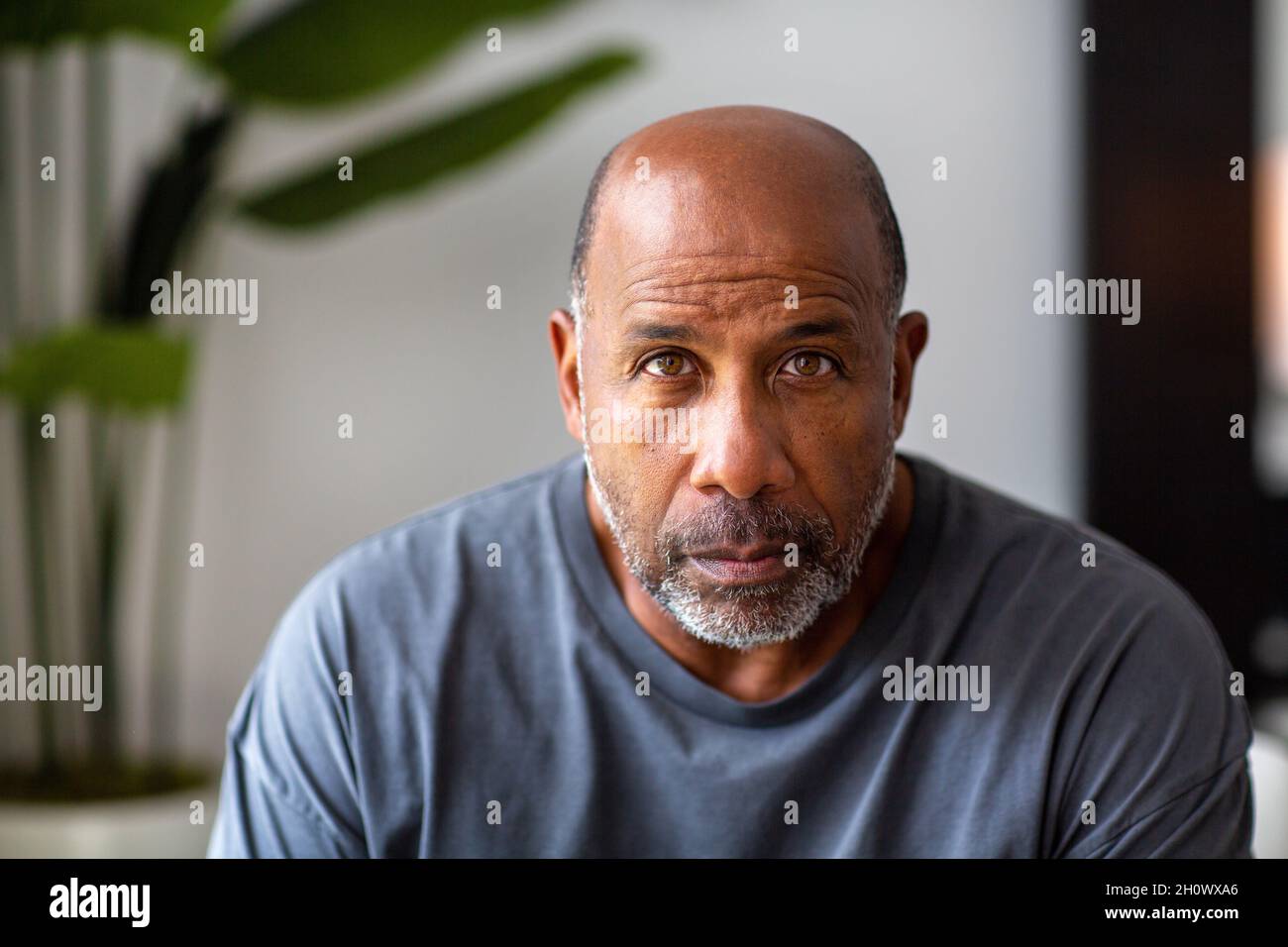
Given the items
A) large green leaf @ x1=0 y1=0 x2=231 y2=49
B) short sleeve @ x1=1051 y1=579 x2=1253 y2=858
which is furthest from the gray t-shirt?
large green leaf @ x1=0 y1=0 x2=231 y2=49

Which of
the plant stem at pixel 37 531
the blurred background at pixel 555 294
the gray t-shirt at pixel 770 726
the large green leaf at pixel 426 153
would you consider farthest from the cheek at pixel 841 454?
the plant stem at pixel 37 531

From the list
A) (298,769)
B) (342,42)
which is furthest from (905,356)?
(342,42)

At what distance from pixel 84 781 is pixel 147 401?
1.83 ft

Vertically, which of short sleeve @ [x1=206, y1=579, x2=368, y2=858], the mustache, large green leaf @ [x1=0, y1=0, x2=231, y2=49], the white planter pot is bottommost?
the white planter pot

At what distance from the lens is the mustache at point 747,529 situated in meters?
0.80

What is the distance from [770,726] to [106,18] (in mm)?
1244

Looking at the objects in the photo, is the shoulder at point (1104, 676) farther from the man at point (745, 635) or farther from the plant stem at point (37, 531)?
the plant stem at point (37, 531)

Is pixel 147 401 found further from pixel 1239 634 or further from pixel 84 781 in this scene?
pixel 1239 634

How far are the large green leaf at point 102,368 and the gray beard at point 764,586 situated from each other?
2.72 feet

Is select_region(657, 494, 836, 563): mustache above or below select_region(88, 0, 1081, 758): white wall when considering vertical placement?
below

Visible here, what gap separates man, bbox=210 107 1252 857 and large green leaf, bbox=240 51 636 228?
95 cm

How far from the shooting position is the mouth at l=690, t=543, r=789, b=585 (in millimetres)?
823

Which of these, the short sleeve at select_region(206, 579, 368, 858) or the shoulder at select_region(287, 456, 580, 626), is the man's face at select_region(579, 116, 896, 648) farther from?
the short sleeve at select_region(206, 579, 368, 858)

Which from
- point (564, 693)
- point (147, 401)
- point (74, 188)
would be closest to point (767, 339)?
point (564, 693)
